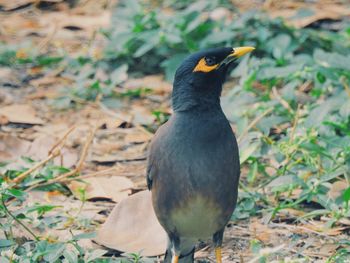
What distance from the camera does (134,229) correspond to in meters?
5.12

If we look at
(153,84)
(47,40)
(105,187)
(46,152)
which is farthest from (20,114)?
(47,40)

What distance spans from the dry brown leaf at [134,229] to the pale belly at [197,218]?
360 mm

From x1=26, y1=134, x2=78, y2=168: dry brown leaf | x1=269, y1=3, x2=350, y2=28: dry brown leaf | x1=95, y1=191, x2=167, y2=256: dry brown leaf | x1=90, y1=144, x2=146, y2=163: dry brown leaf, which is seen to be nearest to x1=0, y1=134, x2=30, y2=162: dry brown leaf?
x1=26, y1=134, x2=78, y2=168: dry brown leaf

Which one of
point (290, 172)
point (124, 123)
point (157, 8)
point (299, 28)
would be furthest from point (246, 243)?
point (157, 8)

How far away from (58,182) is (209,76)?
1.52m

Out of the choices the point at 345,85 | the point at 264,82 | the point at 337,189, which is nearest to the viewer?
the point at 337,189

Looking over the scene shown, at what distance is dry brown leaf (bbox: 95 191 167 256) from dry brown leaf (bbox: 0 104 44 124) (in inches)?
73.9

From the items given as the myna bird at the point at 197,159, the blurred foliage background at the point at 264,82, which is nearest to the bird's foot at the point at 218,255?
the myna bird at the point at 197,159

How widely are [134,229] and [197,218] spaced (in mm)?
704

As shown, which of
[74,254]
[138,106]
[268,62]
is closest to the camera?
[74,254]

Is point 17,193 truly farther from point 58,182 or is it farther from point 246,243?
point 246,243

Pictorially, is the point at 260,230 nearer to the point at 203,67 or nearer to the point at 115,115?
the point at 203,67

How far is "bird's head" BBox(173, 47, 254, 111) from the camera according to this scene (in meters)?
4.60

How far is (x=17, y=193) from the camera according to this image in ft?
15.8
